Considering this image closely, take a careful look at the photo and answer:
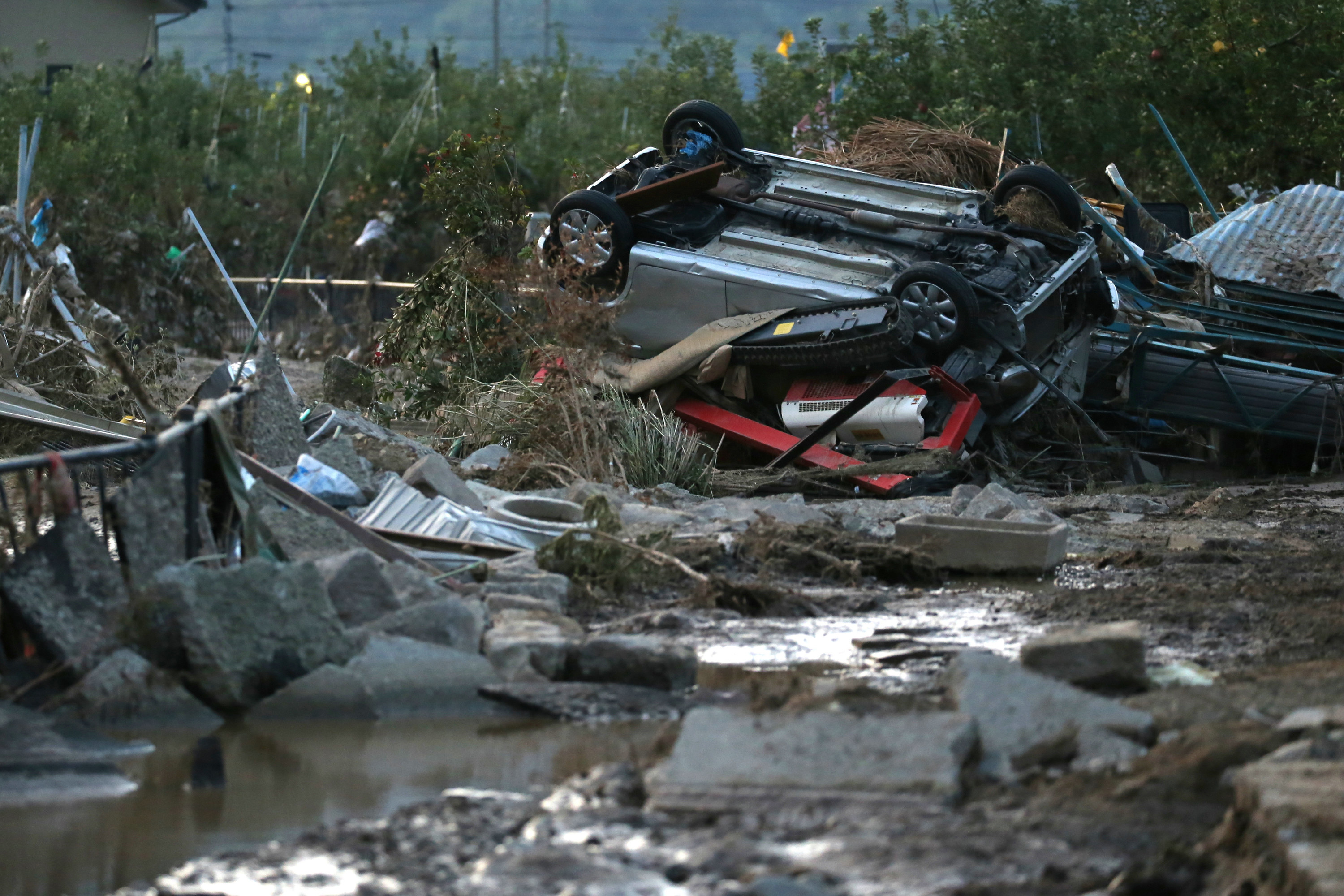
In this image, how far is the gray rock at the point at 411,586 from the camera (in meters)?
5.95

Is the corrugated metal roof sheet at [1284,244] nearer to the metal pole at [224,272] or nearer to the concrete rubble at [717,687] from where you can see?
the concrete rubble at [717,687]

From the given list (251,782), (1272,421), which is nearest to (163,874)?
(251,782)

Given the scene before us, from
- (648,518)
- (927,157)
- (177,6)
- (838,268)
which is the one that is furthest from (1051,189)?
(177,6)

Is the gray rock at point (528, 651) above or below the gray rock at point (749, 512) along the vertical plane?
above

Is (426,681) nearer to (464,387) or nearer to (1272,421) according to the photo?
(464,387)

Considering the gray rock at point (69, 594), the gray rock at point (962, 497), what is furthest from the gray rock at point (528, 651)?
the gray rock at point (962, 497)

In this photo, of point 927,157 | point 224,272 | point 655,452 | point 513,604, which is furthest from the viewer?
point 927,157

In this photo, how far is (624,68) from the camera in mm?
51438

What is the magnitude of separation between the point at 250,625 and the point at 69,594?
58 cm

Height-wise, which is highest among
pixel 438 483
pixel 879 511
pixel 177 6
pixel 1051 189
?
pixel 177 6

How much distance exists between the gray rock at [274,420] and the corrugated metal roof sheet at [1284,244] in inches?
394

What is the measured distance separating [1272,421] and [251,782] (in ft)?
31.1

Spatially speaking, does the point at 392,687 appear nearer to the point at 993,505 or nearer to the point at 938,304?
the point at 993,505

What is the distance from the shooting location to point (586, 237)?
12.0 m
